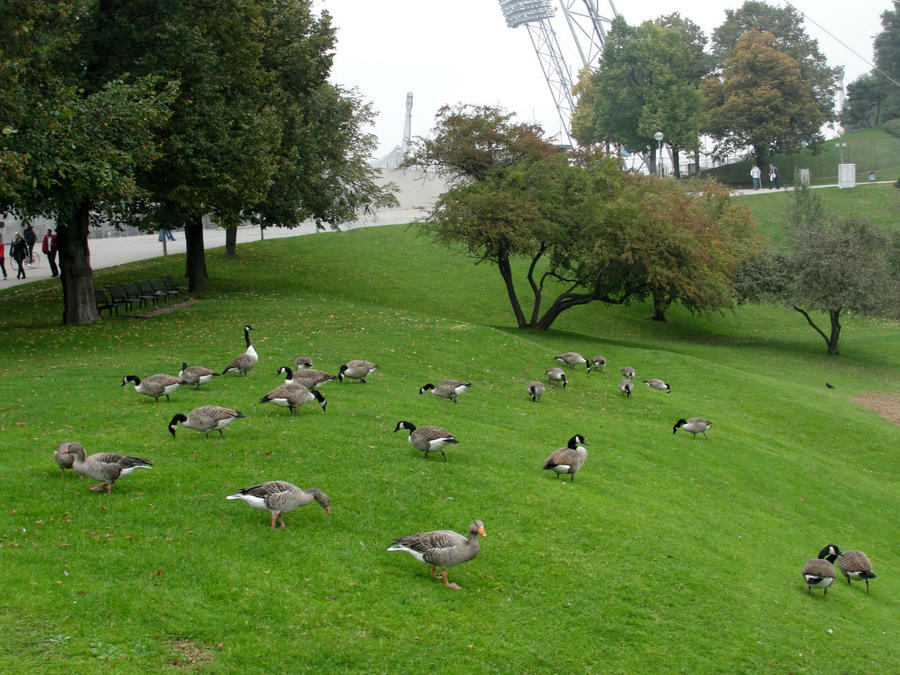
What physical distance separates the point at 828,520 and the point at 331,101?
128 ft

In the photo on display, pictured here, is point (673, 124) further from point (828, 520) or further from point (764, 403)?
point (828, 520)

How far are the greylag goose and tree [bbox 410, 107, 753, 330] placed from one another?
2630 cm

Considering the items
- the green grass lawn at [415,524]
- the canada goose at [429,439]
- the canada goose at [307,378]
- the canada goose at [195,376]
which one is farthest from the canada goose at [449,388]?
the canada goose at [195,376]

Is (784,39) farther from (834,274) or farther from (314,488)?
(314,488)

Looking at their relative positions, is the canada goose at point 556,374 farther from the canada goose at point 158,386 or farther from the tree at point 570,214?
the canada goose at point 158,386

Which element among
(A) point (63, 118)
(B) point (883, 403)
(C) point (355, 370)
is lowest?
(B) point (883, 403)

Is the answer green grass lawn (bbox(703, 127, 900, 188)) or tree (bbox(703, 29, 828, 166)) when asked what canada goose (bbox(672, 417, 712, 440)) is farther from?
green grass lawn (bbox(703, 127, 900, 188))

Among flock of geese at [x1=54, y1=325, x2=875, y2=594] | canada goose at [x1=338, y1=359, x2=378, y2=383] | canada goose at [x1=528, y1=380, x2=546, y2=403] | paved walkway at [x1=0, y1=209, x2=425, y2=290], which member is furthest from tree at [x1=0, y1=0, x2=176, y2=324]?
paved walkway at [x1=0, y1=209, x2=425, y2=290]

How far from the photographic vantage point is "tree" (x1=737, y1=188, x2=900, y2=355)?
51.6 meters

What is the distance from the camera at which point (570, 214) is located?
147ft

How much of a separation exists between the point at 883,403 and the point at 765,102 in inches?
2732

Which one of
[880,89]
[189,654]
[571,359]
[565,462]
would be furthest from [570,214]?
[880,89]

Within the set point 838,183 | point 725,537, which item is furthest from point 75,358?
point 838,183

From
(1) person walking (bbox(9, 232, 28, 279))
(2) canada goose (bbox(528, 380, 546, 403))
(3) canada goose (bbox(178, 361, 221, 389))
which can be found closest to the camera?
(3) canada goose (bbox(178, 361, 221, 389))
